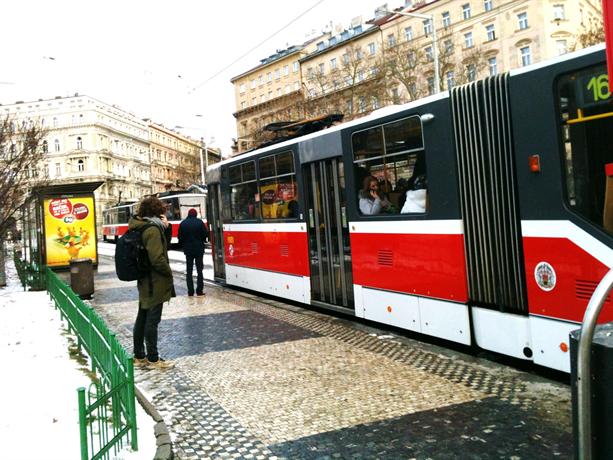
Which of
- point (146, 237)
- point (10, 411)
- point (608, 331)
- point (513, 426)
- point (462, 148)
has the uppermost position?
point (462, 148)

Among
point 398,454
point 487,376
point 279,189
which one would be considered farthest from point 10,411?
point 279,189

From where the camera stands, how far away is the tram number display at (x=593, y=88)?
16.0 feet

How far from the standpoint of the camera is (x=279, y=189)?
10.5 meters

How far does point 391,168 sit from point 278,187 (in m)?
3.42

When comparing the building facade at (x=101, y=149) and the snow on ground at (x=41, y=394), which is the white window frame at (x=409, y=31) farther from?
the snow on ground at (x=41, y=394)

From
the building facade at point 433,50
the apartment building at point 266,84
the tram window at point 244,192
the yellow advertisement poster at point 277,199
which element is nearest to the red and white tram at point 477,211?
the yellow advertisement poster at point 277,199

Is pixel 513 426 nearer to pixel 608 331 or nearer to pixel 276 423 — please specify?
pixel 276 423

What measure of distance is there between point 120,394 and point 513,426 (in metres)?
2.91

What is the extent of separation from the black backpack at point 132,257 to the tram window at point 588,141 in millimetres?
4366

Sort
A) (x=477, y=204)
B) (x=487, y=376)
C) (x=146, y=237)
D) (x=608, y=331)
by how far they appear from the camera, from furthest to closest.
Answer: (x=146, y=237) → (x=477, y=204) → (x=487, y=376) → (x=608, y=331)

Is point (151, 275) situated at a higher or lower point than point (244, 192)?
lower

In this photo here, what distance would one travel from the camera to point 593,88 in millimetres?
4977

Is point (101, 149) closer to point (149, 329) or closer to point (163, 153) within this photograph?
point (163, 153)

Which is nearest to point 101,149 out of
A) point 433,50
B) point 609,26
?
point 433,50
